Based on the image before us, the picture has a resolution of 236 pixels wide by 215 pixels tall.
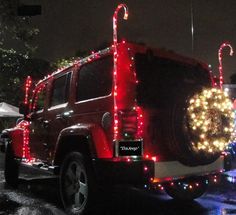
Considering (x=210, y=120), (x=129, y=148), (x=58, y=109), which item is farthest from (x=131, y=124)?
(x=58, y=109)

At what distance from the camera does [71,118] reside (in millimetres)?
6184

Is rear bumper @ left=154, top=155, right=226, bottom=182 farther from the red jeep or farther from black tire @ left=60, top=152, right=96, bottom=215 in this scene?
black tire @ left=60, top=152, right=96, bottom=215

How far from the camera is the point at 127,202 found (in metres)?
7.05

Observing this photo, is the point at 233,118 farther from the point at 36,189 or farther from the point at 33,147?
the point at 36,189

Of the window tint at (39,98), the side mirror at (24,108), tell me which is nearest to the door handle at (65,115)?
the window tint at (39,98)

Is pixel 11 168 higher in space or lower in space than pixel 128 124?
lower

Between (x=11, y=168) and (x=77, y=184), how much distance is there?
10.5 ft

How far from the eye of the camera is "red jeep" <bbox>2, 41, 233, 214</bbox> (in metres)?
5.10

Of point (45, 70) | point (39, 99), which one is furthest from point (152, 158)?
point (45, 70)

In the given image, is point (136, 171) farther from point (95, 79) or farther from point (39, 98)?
point (39, 98)

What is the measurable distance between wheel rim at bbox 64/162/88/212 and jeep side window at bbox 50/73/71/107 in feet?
3.79

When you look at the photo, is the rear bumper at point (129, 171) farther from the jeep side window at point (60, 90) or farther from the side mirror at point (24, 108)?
the side mirror at point (24, 108)

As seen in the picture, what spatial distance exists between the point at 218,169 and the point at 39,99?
3.71 m

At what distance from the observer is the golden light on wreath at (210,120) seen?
5289 millimetres
